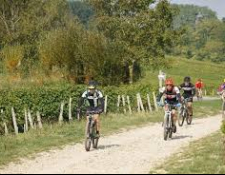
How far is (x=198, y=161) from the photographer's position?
1345 cm

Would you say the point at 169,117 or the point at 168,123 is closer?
the point at 168,123

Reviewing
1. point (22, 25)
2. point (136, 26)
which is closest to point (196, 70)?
point (22, 25)

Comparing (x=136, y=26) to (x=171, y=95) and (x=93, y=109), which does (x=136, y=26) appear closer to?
(x=171, y=95)

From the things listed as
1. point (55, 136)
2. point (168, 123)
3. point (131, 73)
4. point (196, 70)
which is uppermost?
point (131, 73)

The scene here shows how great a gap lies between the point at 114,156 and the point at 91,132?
5.26 feet

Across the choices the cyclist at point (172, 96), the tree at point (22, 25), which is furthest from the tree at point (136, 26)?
the cyclist at point (172, 96)

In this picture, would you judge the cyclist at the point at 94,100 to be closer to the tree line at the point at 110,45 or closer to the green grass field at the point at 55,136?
the green grass field at the point at 55,136

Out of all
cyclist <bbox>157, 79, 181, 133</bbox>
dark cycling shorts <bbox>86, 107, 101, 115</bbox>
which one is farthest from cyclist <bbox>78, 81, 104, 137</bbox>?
cyclist <bbox>157, 79, 181, 133</bbox>

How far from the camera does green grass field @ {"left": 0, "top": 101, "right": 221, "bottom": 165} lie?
16.6 meters

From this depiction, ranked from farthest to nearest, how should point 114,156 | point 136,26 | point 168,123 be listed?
point 136,26 < point 168,123 < point 114,156

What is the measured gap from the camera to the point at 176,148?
55.2 ft

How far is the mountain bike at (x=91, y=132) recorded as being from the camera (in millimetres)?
16281

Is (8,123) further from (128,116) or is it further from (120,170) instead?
(120,170)

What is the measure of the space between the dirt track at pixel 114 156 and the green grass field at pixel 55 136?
75 cm
